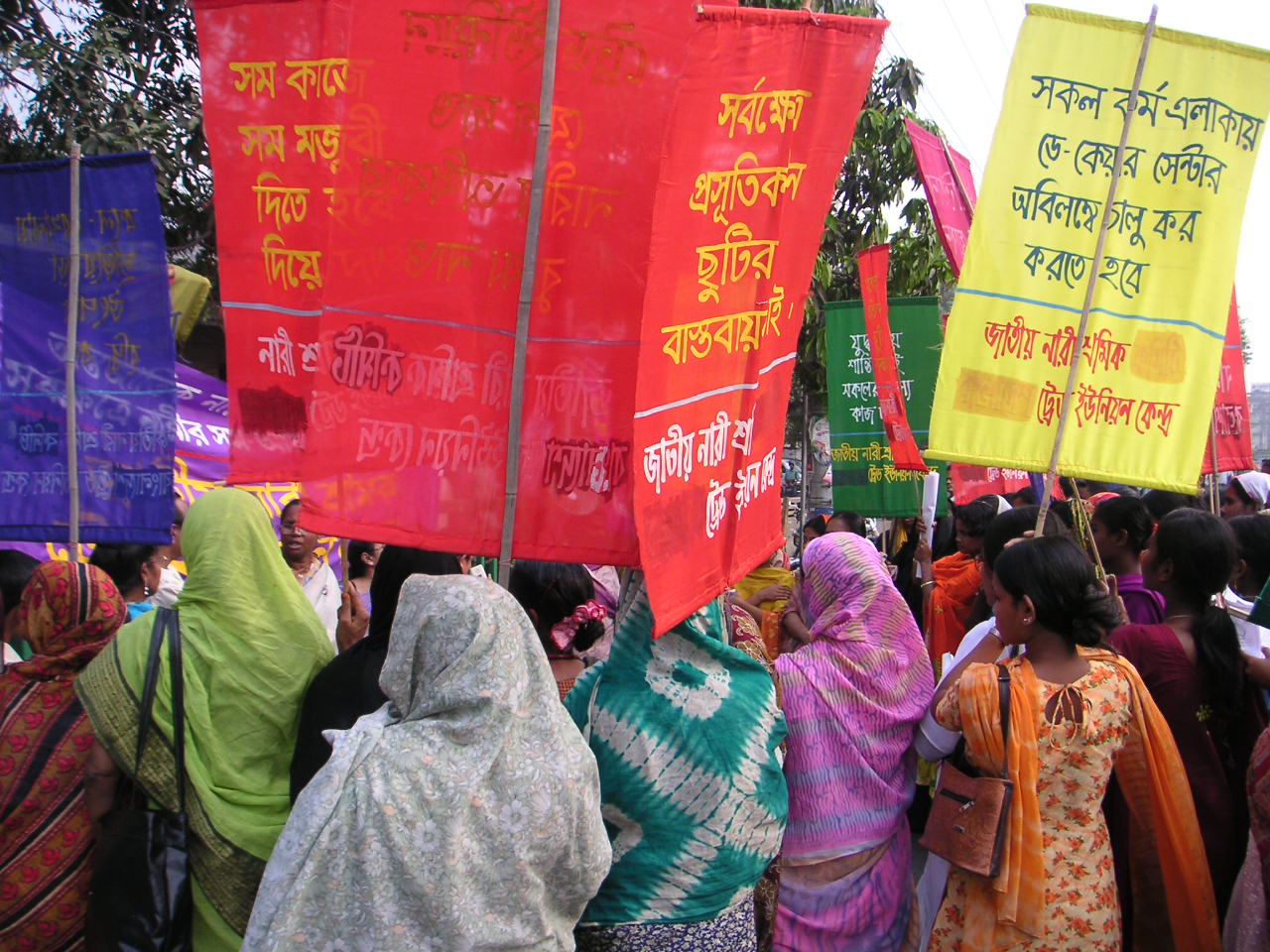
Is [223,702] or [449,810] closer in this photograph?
[449,810]

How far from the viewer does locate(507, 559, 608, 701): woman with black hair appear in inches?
130

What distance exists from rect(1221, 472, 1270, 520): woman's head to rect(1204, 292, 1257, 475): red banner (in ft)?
0.36

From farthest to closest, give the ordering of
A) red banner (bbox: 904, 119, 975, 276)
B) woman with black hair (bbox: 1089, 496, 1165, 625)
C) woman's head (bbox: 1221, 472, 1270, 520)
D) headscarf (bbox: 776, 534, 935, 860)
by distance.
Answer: woman's head (bbox: 1221, 472, 1270, 520) → red banner (bbox: 904, 119, 975, 276) → woman with black hair (bbox: 1089, 496, 1165, 625) → headscarf (bbox: 776, 534, 935, 860)

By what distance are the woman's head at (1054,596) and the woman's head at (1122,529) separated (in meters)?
1.41

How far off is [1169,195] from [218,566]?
11.0 feet

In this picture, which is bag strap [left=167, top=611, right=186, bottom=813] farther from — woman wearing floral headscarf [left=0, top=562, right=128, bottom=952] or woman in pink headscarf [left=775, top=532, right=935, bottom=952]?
woman in pink headscarf [left=775, top=532, right=935, bottom=952]

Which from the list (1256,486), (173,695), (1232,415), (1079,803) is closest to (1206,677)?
(1079,803)

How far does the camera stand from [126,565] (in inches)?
151

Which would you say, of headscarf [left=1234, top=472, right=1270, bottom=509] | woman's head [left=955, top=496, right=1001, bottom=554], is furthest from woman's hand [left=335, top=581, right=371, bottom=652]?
headscarf [left=1234, top=472, right=1270, bottom=509]

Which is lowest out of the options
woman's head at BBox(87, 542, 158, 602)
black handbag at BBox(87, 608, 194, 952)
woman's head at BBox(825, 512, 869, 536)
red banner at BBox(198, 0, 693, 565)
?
woman's head at BBox(825, 512, 869, 536)

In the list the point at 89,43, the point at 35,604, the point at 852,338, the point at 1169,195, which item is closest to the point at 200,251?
the point at 89,43

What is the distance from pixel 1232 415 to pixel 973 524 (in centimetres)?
196

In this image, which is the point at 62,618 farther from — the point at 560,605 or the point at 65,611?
the point at 560,605

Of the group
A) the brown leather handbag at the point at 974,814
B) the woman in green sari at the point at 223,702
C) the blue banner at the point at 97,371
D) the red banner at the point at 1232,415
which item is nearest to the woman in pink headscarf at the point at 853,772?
the brown leather handbag at the point at 974,814
